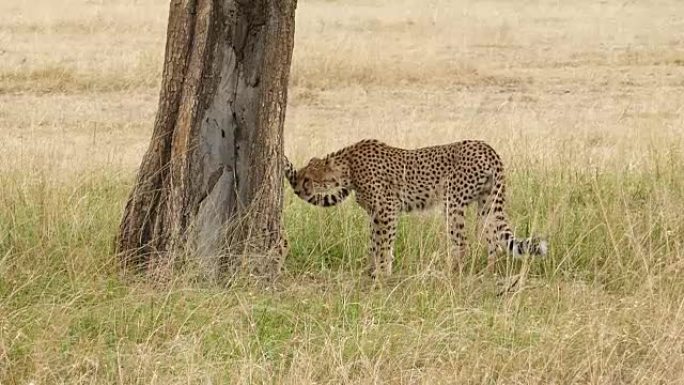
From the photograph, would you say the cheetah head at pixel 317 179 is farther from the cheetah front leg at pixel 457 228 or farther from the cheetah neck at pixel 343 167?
the cheetah front leg at pixel 457 228

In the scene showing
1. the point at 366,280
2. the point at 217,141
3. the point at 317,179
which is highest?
the point at 217,141

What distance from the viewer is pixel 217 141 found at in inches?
225

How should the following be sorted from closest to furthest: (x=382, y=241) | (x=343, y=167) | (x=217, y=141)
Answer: (x=217, y=141), (x=382, y=241), (x=343, y=167)

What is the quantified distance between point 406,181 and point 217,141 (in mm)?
1241

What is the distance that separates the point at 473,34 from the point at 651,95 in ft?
18.8

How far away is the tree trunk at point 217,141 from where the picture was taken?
5617mm

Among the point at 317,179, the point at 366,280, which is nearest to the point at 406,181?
the point at 317,179

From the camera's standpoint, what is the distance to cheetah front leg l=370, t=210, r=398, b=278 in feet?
19.2

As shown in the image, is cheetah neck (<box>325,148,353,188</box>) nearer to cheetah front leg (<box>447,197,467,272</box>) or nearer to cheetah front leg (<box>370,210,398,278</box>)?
cheetah front leg (<box>370,210,398,278</box>)

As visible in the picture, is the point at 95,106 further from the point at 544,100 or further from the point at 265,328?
the point at 265,328

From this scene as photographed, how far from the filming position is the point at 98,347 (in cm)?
439

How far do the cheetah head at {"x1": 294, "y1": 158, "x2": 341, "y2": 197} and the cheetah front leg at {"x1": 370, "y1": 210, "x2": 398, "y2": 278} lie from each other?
1.12 ft

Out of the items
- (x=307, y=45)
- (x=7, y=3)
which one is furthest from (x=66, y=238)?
(x=7, y=3)

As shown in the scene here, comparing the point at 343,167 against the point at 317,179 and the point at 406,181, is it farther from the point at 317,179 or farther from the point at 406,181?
the point at 406,181
